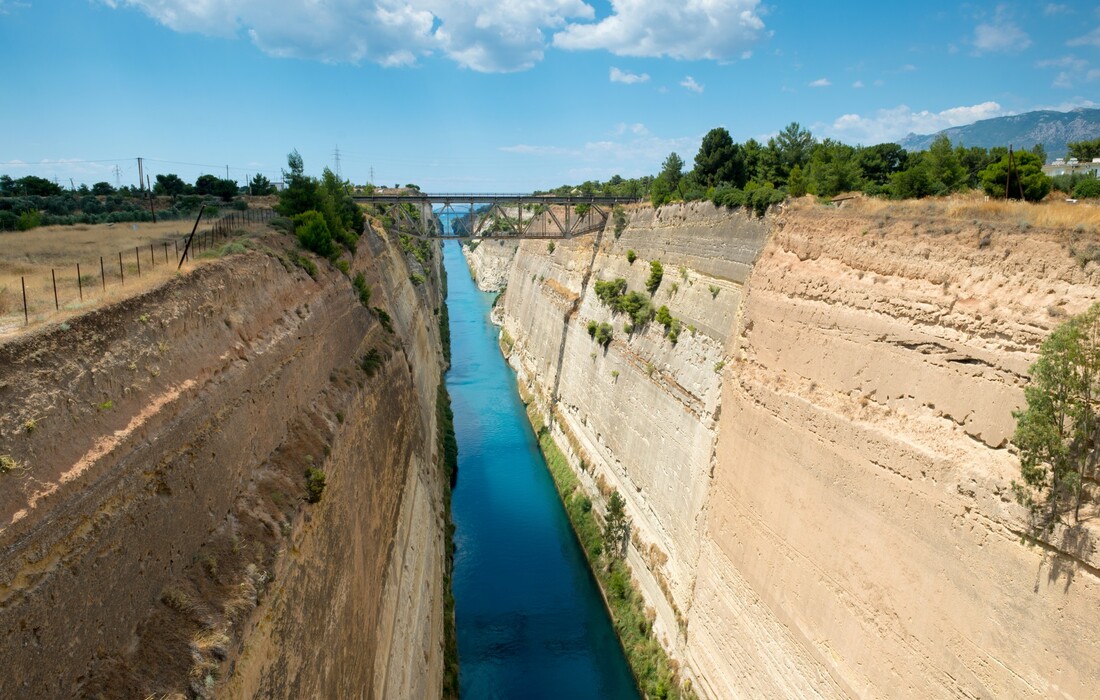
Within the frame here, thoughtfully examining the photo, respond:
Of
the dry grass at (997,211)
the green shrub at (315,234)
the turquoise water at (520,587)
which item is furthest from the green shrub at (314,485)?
the dry grass at (997,211)

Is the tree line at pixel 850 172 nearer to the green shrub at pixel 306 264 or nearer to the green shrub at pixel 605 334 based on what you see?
the green shrub at pixel 605 334

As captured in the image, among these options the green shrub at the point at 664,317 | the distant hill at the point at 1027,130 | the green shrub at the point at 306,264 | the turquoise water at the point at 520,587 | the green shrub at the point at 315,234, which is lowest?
the turquoise water at the point at 520,587

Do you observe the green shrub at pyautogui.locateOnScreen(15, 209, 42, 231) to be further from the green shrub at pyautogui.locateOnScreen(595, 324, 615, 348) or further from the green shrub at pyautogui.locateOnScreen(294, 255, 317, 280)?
the green shrub at pyautogui.locateOnScreen(595, 324, 615, 348)

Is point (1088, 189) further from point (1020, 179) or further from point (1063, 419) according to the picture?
point (1063, 419)

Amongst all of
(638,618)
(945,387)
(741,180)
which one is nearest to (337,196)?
(741,180)

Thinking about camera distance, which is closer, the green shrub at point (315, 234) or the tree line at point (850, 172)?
the tree line at point (850, 172)

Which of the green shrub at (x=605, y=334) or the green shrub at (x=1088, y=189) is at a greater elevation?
the green shrub at (x=1088, y=189)

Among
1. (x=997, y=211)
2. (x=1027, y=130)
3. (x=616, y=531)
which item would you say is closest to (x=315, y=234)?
(x=616, y=531)
